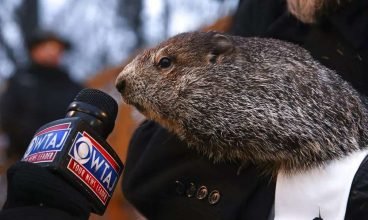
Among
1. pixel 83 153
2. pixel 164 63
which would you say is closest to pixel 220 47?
pixel 164 63

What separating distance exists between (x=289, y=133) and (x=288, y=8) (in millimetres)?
484

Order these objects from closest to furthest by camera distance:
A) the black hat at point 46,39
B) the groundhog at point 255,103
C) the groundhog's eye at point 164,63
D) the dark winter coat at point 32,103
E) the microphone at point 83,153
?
the microphone at point 83,153 → the groundhog at point 255,103 → the groundhog's eye at point 164,63 → the dark winter coat at point 32,103 → the black hat at point 46,39

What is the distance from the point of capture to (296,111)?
5.20 feet

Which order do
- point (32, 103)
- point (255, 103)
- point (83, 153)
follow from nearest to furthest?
1. point (83, 153)
2. point (255, 103)
3. point (32, 103)

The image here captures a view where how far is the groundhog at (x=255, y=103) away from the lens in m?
1.57

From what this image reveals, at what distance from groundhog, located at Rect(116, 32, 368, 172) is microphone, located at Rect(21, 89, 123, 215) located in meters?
0.26

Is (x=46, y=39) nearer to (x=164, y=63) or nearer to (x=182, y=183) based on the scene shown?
(x=164, y=63)

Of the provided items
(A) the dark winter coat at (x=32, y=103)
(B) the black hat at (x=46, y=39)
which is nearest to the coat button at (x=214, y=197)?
(A) the dark winter coat at (x=32, y=103)

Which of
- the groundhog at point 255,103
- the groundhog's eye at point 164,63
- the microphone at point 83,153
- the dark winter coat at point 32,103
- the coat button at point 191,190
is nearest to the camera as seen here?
the microphone at point 83,153

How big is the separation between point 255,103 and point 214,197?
0.75 ft

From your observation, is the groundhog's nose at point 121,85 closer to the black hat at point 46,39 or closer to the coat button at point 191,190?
the coat button at point 191,190

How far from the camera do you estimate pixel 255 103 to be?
1.61m

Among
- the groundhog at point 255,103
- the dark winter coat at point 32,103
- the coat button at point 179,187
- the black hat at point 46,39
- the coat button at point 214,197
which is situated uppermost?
the black hat at point 46,39

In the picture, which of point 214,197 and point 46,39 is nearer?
point 214,197
